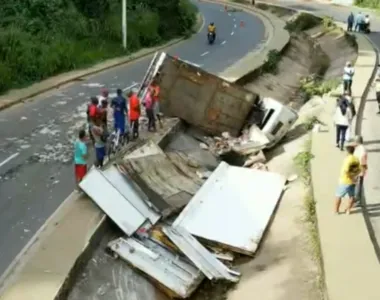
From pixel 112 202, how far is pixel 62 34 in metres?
18.2

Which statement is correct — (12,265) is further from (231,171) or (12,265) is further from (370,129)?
(370,129)

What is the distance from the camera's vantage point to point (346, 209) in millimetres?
13633

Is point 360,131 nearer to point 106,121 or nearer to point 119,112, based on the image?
point 119,112

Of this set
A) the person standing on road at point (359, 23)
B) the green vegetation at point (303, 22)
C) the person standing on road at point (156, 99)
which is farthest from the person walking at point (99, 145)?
the green vegetation at point (303, 22)

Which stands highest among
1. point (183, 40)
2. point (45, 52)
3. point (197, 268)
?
point (197, 268)

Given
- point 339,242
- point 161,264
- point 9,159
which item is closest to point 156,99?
point 9,159

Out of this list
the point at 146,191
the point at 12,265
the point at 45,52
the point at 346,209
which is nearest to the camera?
the point at 12,265

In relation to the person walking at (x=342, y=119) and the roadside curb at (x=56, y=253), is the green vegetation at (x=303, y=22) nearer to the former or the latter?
the person walking at (x=342, y=119)

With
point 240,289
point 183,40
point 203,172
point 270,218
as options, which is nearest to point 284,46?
point 183,40

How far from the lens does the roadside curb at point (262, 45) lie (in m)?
28.7

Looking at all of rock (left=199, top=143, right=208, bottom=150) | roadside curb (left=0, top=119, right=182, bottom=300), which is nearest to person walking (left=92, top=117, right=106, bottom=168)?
Result: roadside curb (left=0, top=119, right=182, bottom=300)

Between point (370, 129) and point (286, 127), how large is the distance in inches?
90.9

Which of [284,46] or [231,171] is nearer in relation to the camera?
[231,171]

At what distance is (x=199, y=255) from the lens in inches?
516
